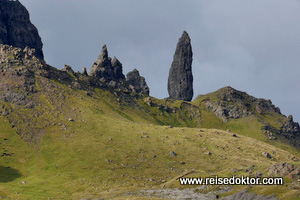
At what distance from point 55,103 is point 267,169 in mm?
119118

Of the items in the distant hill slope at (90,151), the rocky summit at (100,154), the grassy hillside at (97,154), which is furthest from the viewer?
the grassy hillside at (97,154)

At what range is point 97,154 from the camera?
133000mm

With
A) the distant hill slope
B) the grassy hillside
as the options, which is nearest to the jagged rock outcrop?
the distant hill slope

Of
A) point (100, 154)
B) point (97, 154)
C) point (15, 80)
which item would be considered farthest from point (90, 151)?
point (15, 80)

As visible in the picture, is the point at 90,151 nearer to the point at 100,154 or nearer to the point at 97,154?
the point at 97,154

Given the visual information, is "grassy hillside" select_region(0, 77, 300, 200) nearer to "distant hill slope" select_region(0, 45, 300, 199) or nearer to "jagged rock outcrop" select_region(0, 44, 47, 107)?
"distant hill slope" select_region(0, 45, 300, 199)

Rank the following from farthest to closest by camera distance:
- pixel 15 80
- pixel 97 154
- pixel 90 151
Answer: pixel 15 80, pixel 90 151, pixel 97 154

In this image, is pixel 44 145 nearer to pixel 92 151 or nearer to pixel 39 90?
pixel 92 151

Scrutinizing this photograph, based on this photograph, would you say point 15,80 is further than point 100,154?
Yes

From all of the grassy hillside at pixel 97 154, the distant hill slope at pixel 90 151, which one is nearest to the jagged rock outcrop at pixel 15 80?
the distant hill slope at pixel 90 151

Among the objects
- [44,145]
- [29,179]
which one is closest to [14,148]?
[44,145]

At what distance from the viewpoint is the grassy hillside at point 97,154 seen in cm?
10240

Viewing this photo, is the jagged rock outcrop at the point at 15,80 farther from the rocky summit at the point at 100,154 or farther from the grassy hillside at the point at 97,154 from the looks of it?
the grassy hillside at the point at 97,154

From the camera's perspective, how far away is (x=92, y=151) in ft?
443
